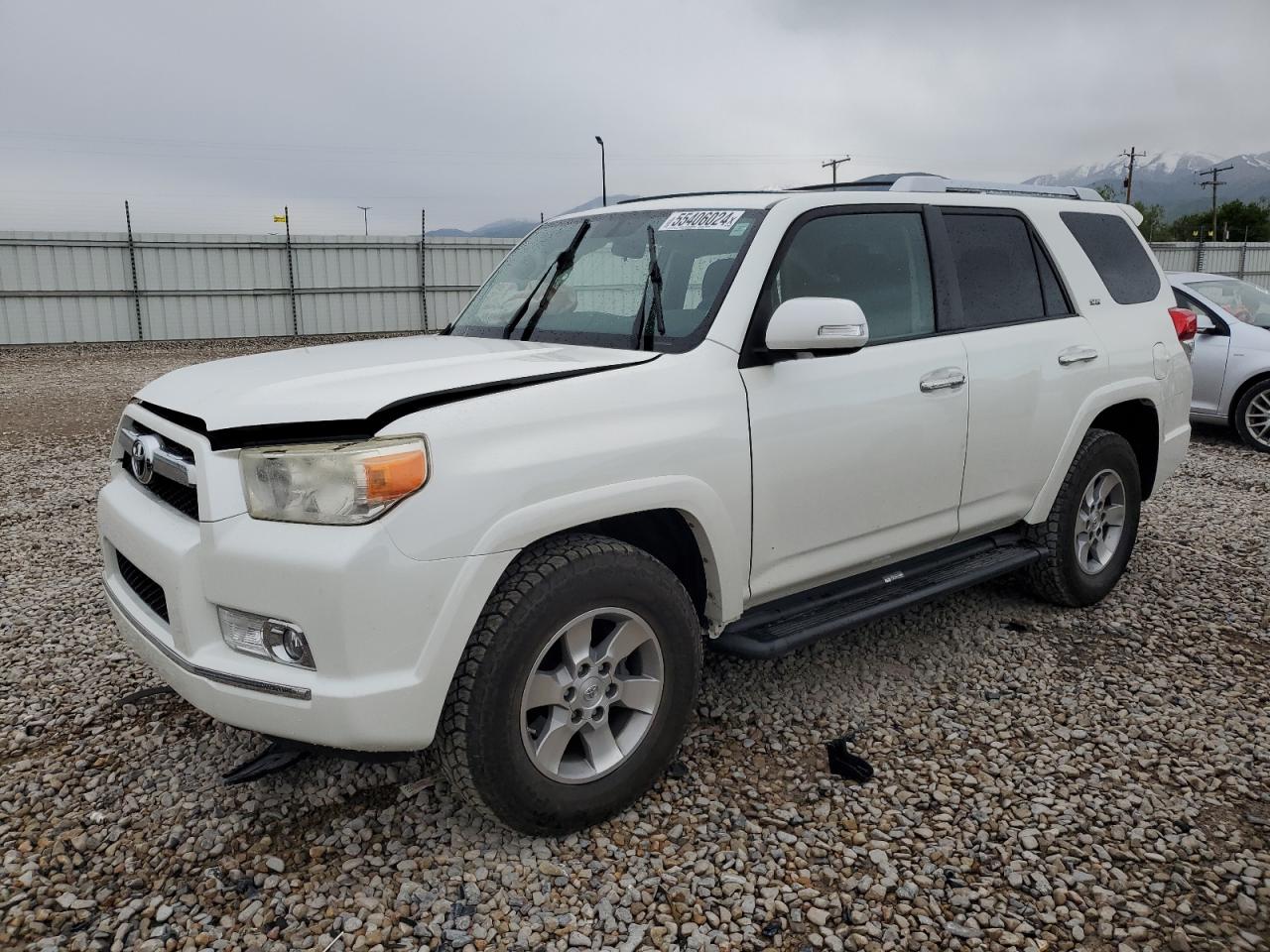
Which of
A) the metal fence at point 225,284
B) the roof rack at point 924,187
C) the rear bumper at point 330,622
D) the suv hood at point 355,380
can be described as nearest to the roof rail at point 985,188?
the roof rack at point 924,187

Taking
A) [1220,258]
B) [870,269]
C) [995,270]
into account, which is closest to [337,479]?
[870,269]

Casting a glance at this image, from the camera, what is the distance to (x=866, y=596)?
344cm

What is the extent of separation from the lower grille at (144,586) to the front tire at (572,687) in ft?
2.93

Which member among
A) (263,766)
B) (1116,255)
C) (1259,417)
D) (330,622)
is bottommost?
(263,766)

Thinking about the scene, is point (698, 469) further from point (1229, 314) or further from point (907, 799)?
point (1229, 314)

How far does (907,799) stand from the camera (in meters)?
2.95

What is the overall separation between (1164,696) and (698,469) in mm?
2276

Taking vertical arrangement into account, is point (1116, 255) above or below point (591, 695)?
above

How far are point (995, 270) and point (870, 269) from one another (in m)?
0.79

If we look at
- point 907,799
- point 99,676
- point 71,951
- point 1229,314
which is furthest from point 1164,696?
point 1229,314

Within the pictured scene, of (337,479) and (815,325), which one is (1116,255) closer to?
(815,325)

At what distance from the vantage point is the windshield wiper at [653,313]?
120 inches

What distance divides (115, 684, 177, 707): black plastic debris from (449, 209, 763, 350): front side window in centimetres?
185

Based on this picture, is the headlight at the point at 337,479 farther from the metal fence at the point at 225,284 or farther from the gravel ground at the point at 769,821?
the metal fence at the point at 225,284
